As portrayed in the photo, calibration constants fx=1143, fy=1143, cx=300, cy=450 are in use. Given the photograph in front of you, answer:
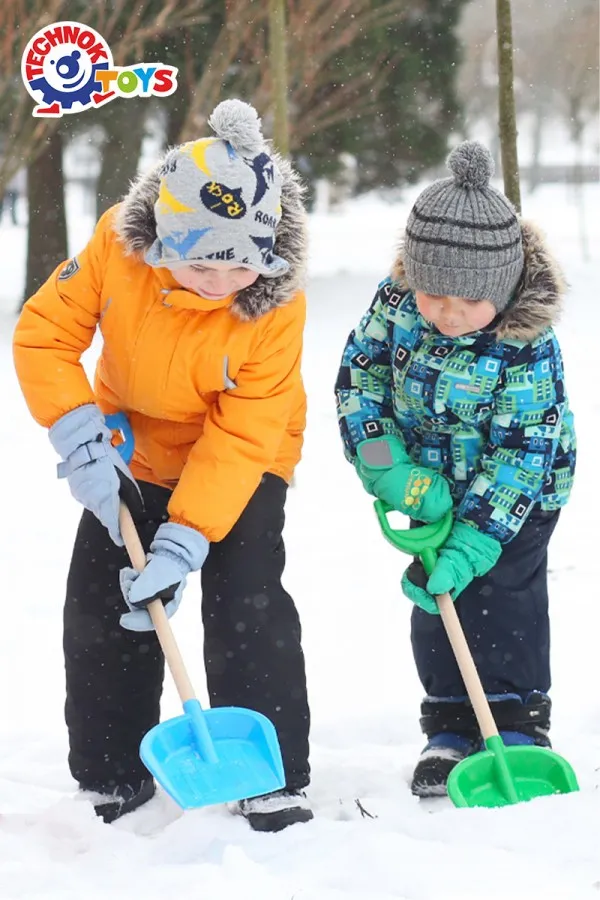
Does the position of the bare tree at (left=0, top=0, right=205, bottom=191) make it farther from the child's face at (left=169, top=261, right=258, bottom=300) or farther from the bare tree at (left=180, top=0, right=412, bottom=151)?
the child's face at (left=169, top=261, right=258, bottom=300)

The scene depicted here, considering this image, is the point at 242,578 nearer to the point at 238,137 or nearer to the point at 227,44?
the point at 238,137

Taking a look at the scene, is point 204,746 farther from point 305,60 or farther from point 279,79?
point 305,60

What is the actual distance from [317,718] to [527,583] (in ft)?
2.78

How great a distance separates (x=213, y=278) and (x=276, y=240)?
0.69 ft

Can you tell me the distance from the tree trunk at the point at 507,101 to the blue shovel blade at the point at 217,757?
7.55 feet

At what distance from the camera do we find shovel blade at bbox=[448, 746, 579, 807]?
2.50 m

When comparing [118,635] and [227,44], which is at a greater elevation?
[227,44]

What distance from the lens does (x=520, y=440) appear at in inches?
99.8

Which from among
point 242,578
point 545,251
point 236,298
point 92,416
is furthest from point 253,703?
point 545,251

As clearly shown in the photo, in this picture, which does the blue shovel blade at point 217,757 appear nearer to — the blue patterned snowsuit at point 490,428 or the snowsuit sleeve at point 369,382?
the blue patterned snowsuit at point 490,428

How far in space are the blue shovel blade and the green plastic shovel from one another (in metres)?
0.43

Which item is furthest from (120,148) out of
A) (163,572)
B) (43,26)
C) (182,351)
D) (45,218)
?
(163,572)

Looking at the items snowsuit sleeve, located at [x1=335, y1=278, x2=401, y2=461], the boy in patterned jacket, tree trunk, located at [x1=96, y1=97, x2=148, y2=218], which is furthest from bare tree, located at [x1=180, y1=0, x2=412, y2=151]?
the boy in patterned jacket

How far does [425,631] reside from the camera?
110 inches
